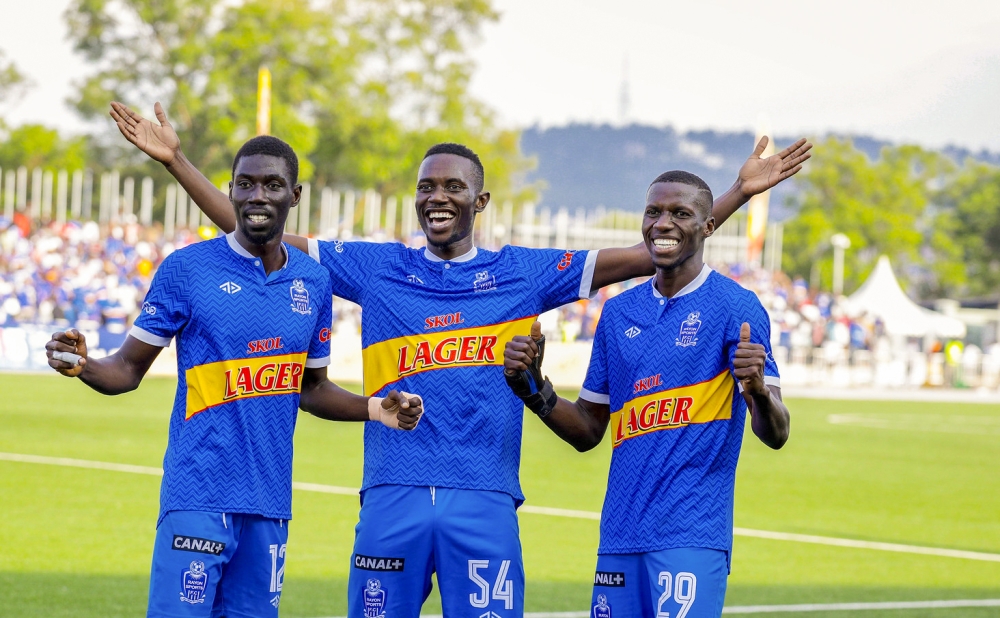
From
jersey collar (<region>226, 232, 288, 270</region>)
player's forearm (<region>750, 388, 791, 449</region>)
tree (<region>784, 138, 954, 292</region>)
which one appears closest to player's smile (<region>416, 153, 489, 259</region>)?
jersey collar (<region>226, 232, 288, 270</region>)

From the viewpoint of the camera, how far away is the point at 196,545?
5.01 m

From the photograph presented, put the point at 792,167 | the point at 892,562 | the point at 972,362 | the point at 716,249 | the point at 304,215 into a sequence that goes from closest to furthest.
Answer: the point at 792,167, the point at 892,562, the point at 972,362, the point at 304,215, the point at 716,249

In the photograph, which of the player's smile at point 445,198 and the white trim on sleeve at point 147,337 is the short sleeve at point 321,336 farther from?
the white trim on sleeve at point 147,337

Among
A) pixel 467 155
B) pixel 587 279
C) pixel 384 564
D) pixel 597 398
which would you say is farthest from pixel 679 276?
pixel 384 564

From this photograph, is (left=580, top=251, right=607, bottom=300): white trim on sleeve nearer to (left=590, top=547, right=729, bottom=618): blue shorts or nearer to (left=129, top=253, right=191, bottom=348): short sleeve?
(left=590, top=547, right=729, bottom=618): blue shorts

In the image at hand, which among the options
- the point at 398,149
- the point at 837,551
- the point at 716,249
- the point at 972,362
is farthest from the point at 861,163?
the point at 837,551

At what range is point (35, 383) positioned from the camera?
26.4 m

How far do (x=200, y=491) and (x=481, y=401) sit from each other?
1177 mm

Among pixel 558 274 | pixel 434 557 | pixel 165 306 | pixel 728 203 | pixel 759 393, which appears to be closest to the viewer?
pixel 759 393

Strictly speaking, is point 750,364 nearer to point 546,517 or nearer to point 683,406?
point 683,406

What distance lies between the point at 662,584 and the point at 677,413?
0.67 metres

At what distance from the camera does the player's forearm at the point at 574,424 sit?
5385 mm

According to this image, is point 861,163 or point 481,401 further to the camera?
point 861,163

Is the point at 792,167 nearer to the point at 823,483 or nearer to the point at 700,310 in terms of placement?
the point at 700,310
